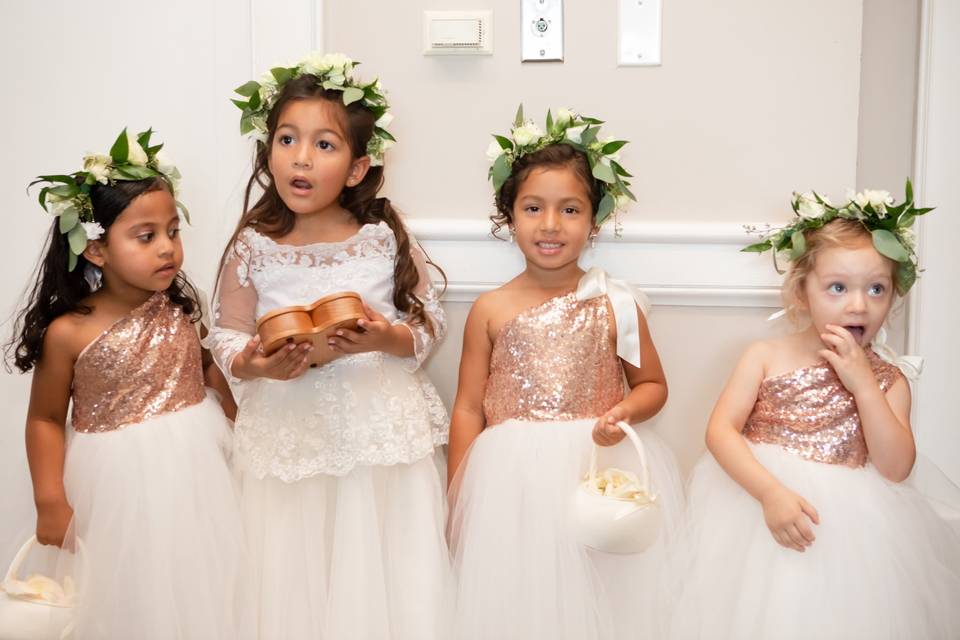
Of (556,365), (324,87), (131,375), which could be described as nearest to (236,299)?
(131,375)

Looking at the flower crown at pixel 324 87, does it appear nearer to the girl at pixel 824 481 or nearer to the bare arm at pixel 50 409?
the bare arm at pixel 50 409

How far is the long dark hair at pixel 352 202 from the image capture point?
189cm

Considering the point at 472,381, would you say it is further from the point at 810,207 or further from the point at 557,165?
the point at 810,207

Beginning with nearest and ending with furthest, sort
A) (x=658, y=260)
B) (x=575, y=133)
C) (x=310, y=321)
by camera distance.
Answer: (x=310, y=321) < (x=575, y=133) < (x=658, y=260)


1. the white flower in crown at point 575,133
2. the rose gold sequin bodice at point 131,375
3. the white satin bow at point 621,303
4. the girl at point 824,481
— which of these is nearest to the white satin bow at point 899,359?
the girl at point 824,481

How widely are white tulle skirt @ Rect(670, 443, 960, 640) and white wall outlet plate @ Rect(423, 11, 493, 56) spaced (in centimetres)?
117

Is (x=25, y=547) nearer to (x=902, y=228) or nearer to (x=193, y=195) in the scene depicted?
(x=193, y=195)

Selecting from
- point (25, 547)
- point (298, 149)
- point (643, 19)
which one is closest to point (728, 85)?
point (643, 19)

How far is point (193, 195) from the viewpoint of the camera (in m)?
2.24

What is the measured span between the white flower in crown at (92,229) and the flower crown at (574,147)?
2.84ft

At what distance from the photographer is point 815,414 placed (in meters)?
1.76

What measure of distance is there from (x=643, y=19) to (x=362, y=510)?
52.9 inches

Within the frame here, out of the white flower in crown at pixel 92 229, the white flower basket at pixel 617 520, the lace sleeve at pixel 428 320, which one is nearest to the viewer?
the white flower basket at pixel 617 520

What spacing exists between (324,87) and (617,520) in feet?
3.66
